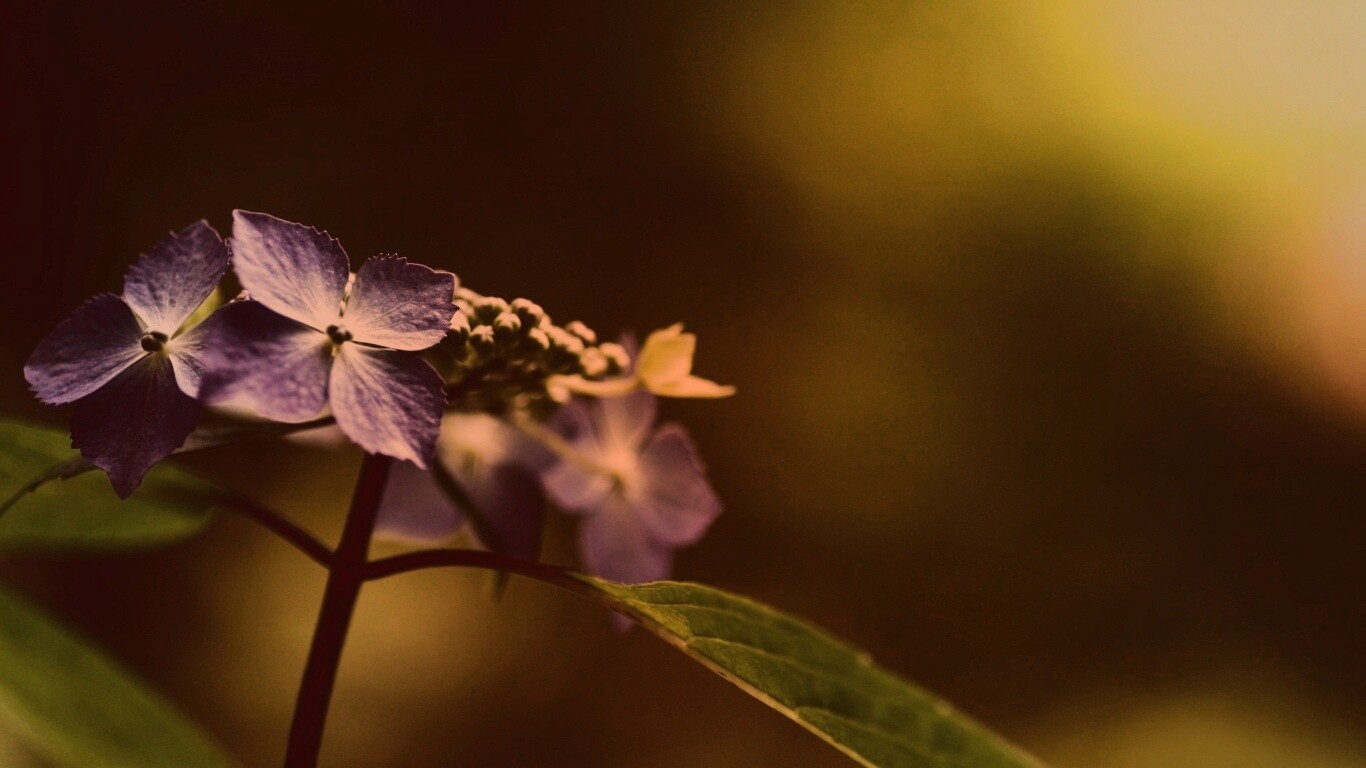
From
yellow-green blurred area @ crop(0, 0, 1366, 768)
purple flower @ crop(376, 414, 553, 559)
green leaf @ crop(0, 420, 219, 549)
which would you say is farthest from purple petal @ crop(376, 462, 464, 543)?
yellow-green blurred area @ crop(0, 0, 1366, 768)

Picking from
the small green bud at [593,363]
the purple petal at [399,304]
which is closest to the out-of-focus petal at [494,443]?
the small green bud at [593,363]

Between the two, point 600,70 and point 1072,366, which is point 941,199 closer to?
point 1072,366

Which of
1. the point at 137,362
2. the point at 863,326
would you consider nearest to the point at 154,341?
the point at 137,362

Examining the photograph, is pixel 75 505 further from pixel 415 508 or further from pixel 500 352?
pixel 500 352

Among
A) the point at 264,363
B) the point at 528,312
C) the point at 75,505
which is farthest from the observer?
the point at 75,505

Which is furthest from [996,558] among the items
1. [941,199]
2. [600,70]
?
[600,70]

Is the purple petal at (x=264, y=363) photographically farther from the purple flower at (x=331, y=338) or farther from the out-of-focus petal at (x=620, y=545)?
the out-of-focus petal at (x=620, y=545)
